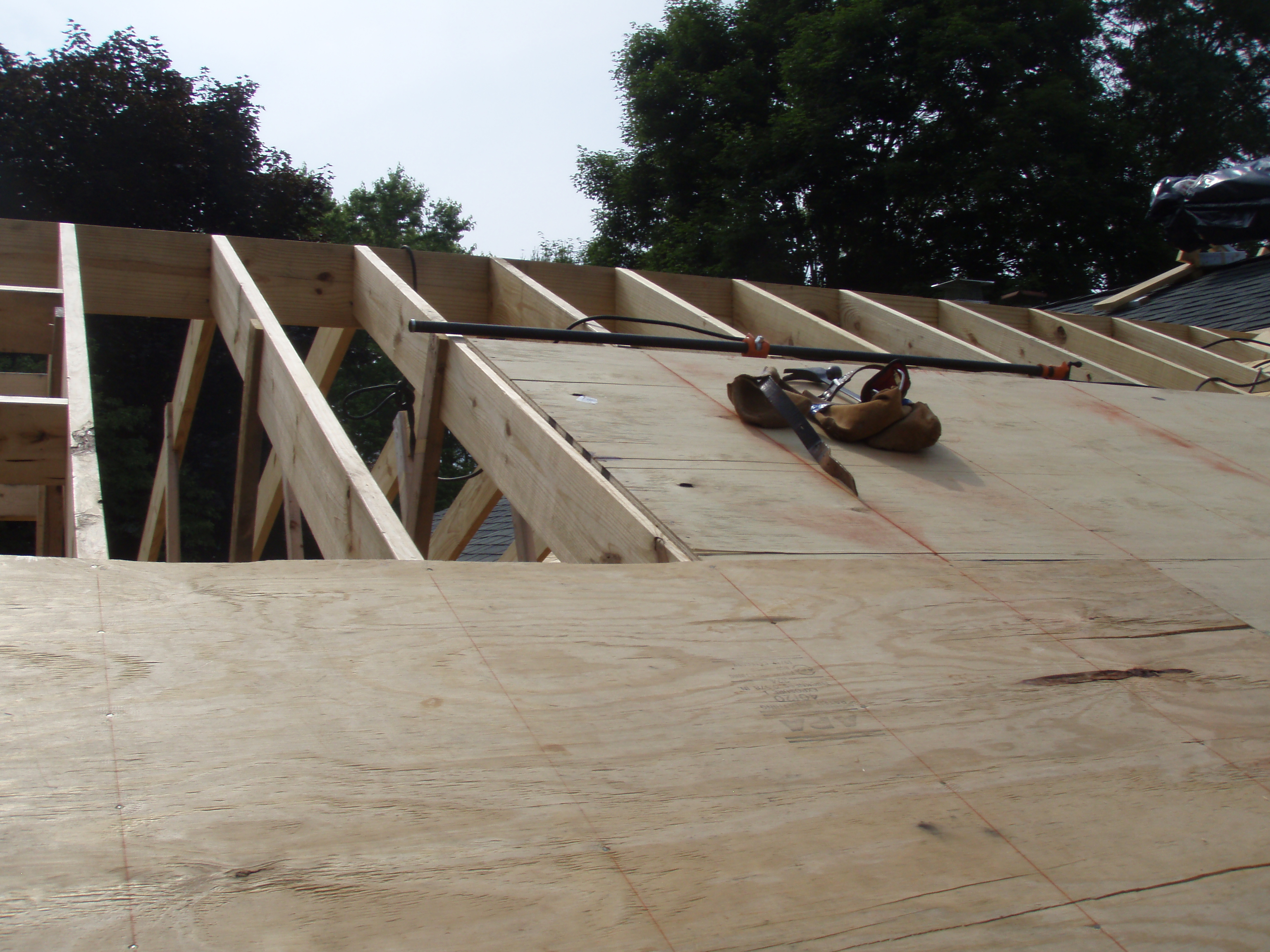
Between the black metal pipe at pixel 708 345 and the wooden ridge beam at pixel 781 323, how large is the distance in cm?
13

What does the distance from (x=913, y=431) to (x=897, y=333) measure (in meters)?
2.41

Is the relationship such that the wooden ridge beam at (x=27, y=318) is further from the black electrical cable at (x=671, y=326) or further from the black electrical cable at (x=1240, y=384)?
the black electrical cable at (x=1240, y=384)

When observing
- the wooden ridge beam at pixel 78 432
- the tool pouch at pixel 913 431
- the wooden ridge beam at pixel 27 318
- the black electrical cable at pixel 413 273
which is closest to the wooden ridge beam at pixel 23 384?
the wooden ridge beam at pixel 27 318

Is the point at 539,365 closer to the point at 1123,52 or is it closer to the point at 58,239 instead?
the point at 58,239

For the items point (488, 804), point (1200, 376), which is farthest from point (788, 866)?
point (1200, 376)

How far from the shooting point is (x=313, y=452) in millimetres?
2318

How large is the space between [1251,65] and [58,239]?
25546 millimetres

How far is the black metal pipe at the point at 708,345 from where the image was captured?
2.95m

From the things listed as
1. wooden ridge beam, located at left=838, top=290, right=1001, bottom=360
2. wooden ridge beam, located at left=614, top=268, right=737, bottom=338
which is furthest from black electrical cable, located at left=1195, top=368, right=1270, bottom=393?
wooden ridge beam, located at left=614, top=268, right=737, bottom=338

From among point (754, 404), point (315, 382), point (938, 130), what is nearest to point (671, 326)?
point (754, 404)

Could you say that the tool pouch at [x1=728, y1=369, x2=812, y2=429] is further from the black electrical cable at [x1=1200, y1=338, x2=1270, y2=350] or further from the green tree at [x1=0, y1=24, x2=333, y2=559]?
the green tree at [x1=0, y1=24, x2=333, y2=559]

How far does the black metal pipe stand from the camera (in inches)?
116

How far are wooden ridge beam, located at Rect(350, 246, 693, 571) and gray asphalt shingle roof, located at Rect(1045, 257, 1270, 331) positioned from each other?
6583 mm

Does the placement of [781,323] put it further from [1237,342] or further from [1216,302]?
[1216,302]
